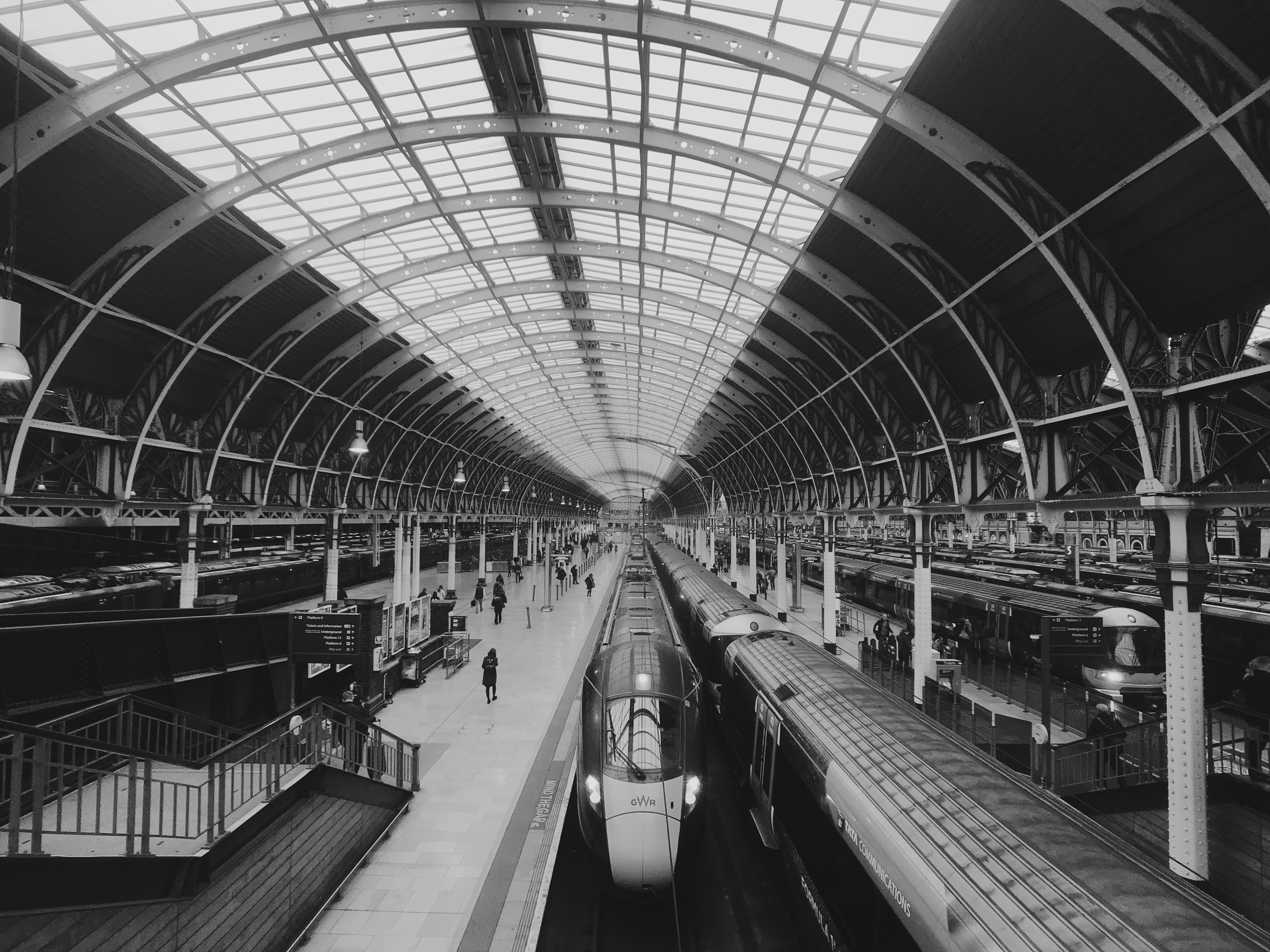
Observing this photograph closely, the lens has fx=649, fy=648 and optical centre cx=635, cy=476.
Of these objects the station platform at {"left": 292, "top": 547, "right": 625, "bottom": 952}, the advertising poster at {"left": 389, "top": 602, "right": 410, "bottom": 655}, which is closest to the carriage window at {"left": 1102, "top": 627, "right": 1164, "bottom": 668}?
the station platform at {"left": 292, "top": 547, "right": 625, "bottom": 952}

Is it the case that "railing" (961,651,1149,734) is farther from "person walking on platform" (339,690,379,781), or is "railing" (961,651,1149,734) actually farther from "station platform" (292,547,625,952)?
"person walking on platform" (339,690,379,781)

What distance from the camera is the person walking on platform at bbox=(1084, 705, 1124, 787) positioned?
33.8ft

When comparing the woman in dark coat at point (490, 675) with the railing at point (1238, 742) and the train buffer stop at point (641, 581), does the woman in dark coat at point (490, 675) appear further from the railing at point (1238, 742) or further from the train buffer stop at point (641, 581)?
the railing at point (1238, 742)

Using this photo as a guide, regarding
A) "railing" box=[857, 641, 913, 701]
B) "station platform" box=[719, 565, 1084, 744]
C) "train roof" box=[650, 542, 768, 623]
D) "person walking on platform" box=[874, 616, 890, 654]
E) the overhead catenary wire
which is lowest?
"station platform" box=[719, 565, 1084, 744]

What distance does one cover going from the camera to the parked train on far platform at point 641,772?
820 cm

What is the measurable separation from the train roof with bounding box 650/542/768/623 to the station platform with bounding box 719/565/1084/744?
221 cm

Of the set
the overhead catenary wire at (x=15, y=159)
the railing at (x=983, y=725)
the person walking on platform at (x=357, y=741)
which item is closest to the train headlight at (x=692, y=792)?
the person walking on platform at (x=357, y=741)

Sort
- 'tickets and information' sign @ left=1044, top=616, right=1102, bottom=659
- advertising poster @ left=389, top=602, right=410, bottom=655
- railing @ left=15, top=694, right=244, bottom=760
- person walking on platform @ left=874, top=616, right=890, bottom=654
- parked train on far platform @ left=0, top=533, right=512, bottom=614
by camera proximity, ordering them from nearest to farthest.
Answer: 1. railing @ left=15, top=694, right=244, bottom=760
2. 'tickets and information' sign @ left=1044, top=616, right=1102, bottom=659
3. parked train on far platform @ left=0, top=533, right=512, bottom=614
4. advertising poster @ left=389, top=602, right=410, bottom=655
5. person walking on platform @ left=874, top=616, right=890, bottom=654

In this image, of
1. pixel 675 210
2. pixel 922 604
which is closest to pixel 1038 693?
pixel 922 604

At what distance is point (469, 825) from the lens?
10906 millimetres

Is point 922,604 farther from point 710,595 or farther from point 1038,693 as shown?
point 710,595

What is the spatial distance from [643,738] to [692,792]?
0.94m

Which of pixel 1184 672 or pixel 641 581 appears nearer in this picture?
pixel 1184 672

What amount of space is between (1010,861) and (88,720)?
12.7 meters
